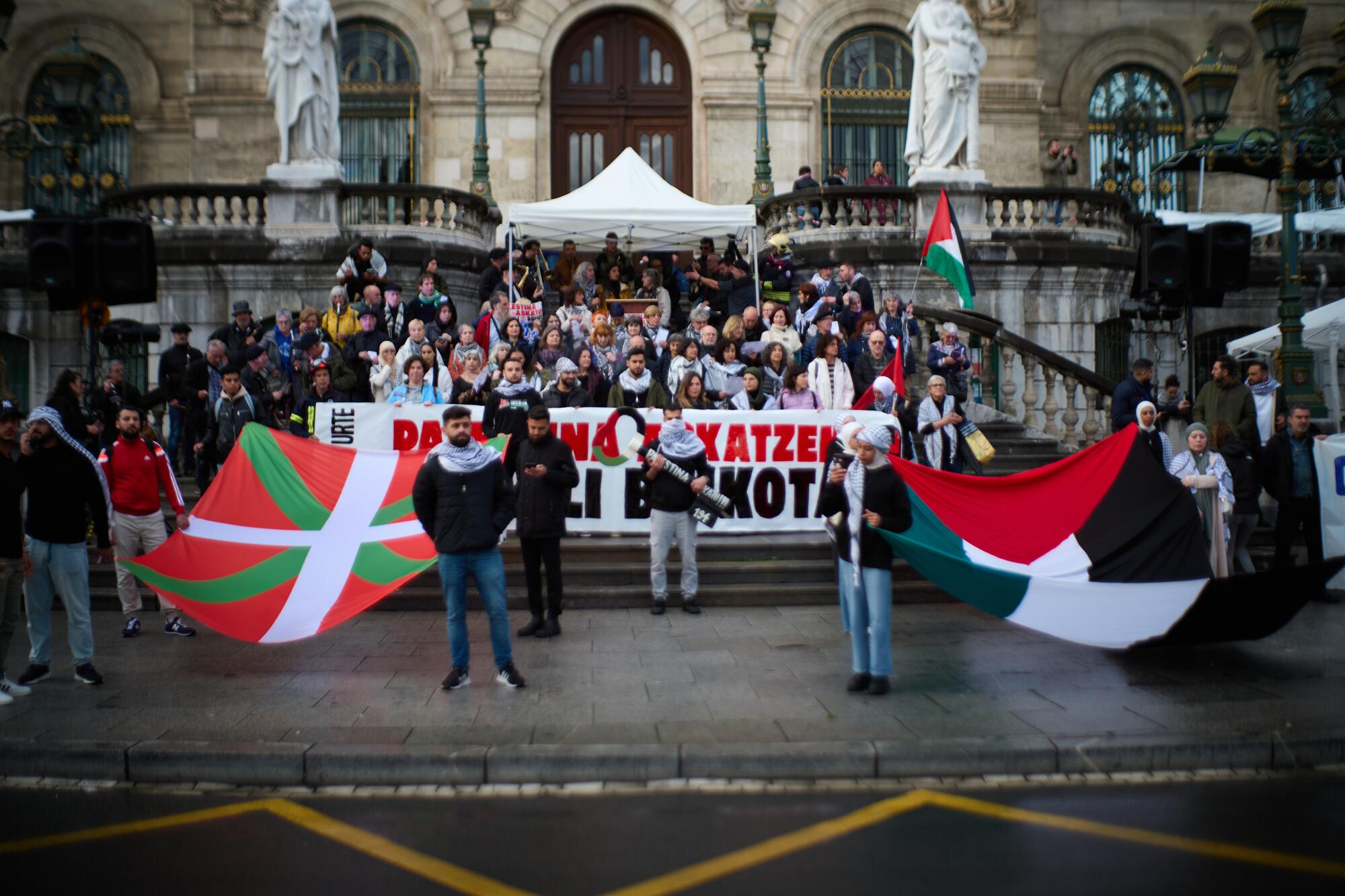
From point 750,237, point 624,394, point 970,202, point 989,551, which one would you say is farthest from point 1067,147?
point 989,551

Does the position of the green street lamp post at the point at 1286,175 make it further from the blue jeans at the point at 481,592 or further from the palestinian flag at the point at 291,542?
the palestinian flag at the point at 291,542

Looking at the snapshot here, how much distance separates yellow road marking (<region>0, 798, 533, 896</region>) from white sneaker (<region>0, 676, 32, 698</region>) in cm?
285

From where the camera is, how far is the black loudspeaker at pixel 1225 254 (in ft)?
39.7

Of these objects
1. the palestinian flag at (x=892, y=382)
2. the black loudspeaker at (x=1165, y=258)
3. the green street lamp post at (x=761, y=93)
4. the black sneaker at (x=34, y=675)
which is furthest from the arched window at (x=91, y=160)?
the black loudspeaker at (x=1165, y=258)

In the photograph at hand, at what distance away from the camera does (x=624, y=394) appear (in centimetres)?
1291

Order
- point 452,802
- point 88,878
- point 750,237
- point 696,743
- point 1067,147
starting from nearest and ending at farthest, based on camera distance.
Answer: point 88,878
point 452,802
point 696,743
point 750,237
point 1067,147

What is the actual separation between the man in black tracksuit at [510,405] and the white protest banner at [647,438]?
60 centimetres

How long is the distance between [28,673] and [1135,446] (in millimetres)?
8550

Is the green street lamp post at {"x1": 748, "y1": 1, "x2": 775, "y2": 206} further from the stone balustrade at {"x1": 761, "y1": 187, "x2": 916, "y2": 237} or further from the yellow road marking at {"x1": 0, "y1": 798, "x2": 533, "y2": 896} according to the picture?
the yellow road marking at {"x1": 0, "y1": 798, "x2": 533, "y2": 896}

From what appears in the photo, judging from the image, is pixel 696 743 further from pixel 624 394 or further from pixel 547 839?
pixel 624 394

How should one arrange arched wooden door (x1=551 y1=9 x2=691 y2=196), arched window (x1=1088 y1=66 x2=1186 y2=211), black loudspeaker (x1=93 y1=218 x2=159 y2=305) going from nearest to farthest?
black loudspeaker (x1=93 y1=218 x2=159 y2=305), arched wooden door (x1=551 y1=9 x2=691 y2=196), arched window (x1=1088 y1=66 x2=1186 y2=211)

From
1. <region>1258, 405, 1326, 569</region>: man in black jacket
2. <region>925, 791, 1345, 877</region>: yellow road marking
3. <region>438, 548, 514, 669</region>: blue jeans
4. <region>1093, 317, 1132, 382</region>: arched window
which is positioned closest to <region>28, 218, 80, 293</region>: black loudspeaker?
<region>438, 548, 514, 669</region>: blue jeans

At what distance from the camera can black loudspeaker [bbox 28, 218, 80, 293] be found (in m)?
11.3

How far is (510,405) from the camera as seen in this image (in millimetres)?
11906
